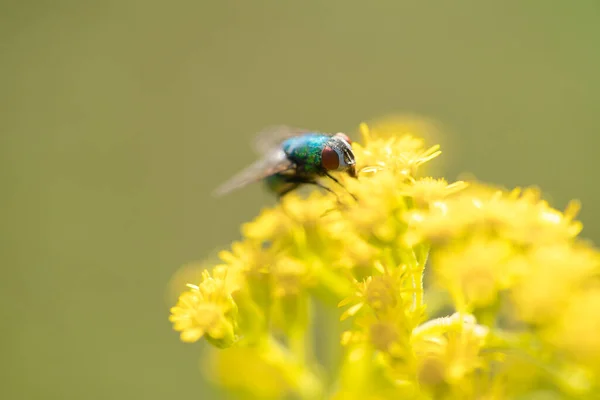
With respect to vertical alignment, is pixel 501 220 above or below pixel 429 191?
below

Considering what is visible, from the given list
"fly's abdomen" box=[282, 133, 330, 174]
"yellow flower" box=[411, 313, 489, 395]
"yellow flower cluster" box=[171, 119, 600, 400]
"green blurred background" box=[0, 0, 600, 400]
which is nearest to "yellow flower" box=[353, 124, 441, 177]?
"yellow flower cluster" box=[171, 119, 600, 400]

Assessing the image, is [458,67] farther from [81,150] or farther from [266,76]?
[81,150]

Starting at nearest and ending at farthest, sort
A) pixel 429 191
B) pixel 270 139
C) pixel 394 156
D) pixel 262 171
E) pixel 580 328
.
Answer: pixel 580 328
pixel 429 191
pixel 394 156
pixel 262 171
pixel 270 139

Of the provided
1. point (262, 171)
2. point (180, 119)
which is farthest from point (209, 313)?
point (180, 119)

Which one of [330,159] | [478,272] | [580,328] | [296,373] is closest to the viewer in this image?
[580,328]

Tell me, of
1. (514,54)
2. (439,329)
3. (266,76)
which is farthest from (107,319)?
(514,54)

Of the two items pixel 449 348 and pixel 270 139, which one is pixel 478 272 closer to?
pixel 449 348

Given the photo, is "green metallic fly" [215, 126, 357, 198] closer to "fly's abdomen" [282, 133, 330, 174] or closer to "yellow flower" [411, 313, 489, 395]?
"fly's abdomen" [282, 133, 330, 174]
